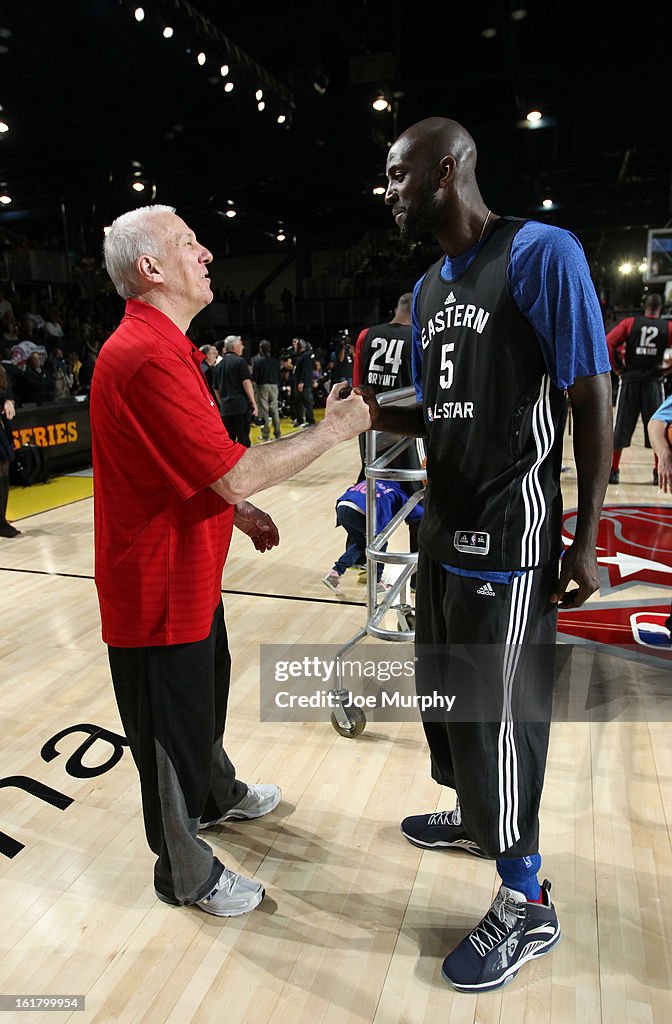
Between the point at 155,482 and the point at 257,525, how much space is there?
50cm

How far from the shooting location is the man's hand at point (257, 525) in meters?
1.94

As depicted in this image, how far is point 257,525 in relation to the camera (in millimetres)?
1941

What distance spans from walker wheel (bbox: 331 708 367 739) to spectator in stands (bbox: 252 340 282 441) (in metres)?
8.03

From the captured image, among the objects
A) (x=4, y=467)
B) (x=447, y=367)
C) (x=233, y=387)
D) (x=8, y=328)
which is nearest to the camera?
(x=447, y=367)

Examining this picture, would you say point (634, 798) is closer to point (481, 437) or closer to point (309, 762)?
point (309, 762)

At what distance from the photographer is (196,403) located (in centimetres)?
142

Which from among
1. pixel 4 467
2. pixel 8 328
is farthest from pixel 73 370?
pixel 4 467

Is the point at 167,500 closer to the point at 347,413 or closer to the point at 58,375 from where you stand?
the point at 347,413

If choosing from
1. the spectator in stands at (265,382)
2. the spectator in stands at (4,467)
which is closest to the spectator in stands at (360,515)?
the spectator in stands at (4,467)

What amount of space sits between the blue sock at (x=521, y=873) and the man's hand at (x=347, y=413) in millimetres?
1035

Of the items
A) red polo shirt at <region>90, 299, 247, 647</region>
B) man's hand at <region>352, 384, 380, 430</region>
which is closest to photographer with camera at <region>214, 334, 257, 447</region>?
man's hand at <region>352, 384, 380, 430</region>

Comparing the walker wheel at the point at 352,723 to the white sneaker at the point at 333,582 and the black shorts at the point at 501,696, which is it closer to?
the black shorts at the point at 501,696

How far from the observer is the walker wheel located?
253 centimetres

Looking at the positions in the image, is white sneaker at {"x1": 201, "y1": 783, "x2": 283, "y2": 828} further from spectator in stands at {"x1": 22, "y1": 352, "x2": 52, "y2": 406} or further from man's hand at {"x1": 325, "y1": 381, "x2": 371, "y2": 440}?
spectator in stands at {"x1": 22, "y1": 352, "x2": 52, "y2": 406}
